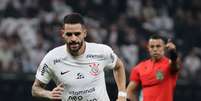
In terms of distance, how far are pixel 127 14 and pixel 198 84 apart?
3.38 meters

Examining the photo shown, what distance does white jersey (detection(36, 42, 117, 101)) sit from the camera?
763 centimetres

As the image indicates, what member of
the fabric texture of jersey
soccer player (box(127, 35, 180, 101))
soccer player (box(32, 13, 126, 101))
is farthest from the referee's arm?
the fabric texture of jersey

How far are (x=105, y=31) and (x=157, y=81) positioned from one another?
19.4 feet

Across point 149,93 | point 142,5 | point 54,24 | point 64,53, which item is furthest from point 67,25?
point 142,5

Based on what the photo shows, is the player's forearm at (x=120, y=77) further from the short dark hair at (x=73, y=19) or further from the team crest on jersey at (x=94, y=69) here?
the short dark hair at (x=73, y=19)

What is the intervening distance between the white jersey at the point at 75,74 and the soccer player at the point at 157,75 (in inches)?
91.5

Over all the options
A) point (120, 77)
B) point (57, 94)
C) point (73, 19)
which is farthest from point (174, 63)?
point (57, 94)

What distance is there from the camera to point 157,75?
1015 cm

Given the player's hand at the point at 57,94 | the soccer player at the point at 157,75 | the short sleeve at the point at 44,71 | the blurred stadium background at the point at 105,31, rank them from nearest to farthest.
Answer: the player's hand at the point at 57,94 < the short sleeve at the point at 44,71 < the soccer player at the point at 157,75 < the blurred stadium background at the point at 105,31

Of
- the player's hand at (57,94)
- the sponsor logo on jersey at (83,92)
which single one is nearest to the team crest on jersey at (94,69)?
the sponsor logo on jersey at (83,92)

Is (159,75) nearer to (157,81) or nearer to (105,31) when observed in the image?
(157,81)

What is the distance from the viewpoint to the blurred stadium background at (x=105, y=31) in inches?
562

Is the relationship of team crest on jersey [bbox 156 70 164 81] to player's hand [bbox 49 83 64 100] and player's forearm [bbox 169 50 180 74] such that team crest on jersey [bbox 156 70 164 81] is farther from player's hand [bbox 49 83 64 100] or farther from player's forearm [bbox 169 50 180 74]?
player's hand [bbox 49 83 64 100]

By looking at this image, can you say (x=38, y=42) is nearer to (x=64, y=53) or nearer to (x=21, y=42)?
(x=21, y=42)
